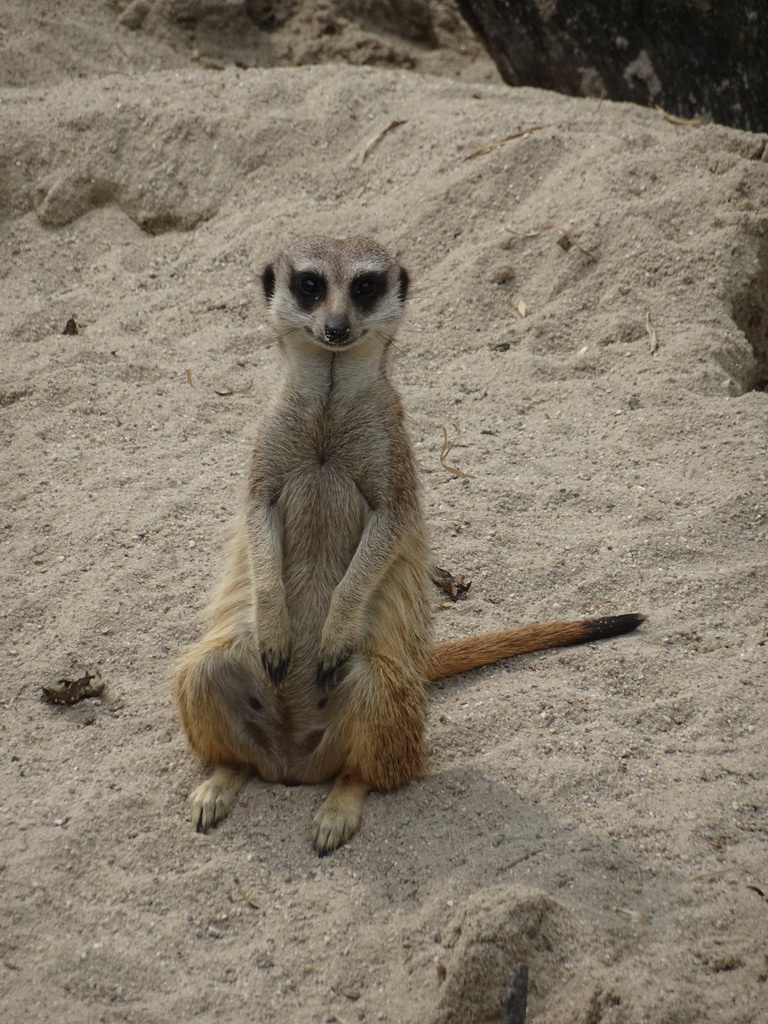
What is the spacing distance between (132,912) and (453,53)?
20.5 ft

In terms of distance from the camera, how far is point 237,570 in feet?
9.49

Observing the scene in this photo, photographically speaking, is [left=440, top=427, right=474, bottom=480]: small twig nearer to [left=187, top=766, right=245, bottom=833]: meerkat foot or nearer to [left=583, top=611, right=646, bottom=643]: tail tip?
[left=583, top=611, right=646, bottom=643]: tail tip

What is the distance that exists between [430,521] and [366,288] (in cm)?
110

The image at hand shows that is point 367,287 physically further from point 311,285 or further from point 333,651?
point 333,651

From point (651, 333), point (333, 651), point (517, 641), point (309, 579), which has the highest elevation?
point (651, 333)

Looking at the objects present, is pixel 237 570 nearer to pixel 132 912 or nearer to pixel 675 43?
pixel 132 912

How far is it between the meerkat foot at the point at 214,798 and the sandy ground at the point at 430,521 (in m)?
0.04

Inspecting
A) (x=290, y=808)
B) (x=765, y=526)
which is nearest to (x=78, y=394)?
(x=290, y=808)

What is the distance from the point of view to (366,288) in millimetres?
2779

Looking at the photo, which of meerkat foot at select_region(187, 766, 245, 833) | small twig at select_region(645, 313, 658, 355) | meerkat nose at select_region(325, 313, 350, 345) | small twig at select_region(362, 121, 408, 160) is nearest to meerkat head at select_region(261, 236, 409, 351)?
meerkat nose at select_region(325, 313, 350, 345)

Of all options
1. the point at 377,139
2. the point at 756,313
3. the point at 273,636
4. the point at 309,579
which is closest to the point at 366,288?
the point at 309,579

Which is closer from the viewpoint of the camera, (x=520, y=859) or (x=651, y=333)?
(x=520, y=859)

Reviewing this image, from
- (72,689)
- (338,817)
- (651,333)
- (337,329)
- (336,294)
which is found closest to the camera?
(338,817)

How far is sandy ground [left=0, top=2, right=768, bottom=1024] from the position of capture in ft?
7.05
